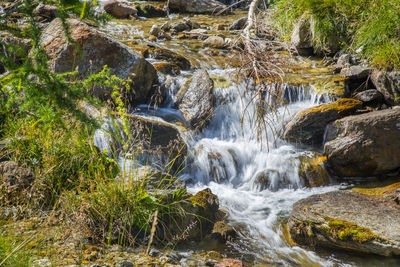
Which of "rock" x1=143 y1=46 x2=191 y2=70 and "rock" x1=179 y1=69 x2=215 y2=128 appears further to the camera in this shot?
"rock" x1=143 y1=46 x2=191 y2=70

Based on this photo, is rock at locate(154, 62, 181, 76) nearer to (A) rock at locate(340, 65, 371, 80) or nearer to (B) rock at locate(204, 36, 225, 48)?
(B) rock at locate(204, 36, 225, 48)

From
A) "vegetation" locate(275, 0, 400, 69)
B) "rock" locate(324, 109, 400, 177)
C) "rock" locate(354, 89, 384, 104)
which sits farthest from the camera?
"rock" locate(354, 89, 384, 104)

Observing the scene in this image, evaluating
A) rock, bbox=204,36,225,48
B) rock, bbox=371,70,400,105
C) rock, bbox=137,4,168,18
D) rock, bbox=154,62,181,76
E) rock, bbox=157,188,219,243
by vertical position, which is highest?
rock, bbox=137,4,168,18

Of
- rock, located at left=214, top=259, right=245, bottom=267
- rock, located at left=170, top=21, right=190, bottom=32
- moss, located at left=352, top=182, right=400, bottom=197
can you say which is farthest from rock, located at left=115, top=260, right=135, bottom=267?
rock, located at left=170, top=21, right=190, bottom=32

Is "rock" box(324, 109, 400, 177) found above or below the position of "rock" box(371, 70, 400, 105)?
below

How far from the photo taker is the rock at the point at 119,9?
16344 millimetres

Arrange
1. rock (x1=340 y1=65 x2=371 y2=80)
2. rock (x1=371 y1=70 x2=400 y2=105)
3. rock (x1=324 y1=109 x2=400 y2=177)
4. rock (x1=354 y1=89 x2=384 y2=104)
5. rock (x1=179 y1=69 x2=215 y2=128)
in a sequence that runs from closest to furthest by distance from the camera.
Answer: rock (x1=324 y1=109 x2=400 y2=177) < rock (x1=371 y1=70 x2=400 y2=105) < rock (x1=354 y1=89 x2=384 y2=104) < rock (x1=179 y1=69 x2=215 y2=128) < rock (x1=340 y1=65 x2=371 y2=80)

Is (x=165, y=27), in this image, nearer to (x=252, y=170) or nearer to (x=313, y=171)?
(x=252, y=170)

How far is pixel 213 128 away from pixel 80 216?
15.2ft

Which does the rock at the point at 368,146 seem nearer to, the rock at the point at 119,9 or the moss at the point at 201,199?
the moss at the point at 201,199

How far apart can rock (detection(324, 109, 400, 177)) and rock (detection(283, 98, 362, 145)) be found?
61 cm

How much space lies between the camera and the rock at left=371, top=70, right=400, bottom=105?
22.1 feet

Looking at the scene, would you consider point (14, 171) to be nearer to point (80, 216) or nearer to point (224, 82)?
point (80, 216)

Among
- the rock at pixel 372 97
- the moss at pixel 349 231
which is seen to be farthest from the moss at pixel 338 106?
the moss at pixel 349 231
